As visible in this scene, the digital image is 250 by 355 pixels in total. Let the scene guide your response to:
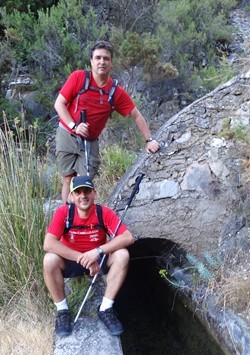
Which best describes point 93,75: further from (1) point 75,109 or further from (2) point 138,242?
(2) point 138,242

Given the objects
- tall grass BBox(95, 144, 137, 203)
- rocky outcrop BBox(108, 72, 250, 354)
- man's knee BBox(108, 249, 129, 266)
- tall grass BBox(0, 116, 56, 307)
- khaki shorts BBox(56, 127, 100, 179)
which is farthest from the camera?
tall grass BBox(95, 144, 137, 203)

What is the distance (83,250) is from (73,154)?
1236 mm

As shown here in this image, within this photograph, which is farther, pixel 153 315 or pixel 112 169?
pixel 112 169

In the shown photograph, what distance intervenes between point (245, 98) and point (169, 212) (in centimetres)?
133

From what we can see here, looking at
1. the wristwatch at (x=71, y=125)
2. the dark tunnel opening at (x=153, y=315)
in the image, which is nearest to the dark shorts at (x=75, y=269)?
the dark tunnel opening at (x=153, y=315)

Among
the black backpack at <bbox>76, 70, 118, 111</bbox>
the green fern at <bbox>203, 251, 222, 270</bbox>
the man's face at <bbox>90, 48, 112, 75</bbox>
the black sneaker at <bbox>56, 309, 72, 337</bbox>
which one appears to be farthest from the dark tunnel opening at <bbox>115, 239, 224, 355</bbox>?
the man's face at <bbox>90, 48, 112, 75</bbox>

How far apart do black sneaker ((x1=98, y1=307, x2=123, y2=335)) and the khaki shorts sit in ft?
4.87

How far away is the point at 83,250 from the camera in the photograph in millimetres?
3979

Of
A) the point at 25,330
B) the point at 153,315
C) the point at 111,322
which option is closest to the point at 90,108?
the point at 111,322

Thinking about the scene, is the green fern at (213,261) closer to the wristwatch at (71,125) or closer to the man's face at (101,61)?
the wristwatch at (71,125)

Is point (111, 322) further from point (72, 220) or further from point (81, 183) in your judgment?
point (81, 183)

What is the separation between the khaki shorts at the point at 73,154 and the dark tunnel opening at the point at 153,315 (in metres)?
0.94

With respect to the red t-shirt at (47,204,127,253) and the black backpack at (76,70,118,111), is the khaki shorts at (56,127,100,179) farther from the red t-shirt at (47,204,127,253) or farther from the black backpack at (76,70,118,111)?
the red t-shirt at (47,204,127,253)

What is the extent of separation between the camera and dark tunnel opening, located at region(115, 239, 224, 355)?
4574mm
